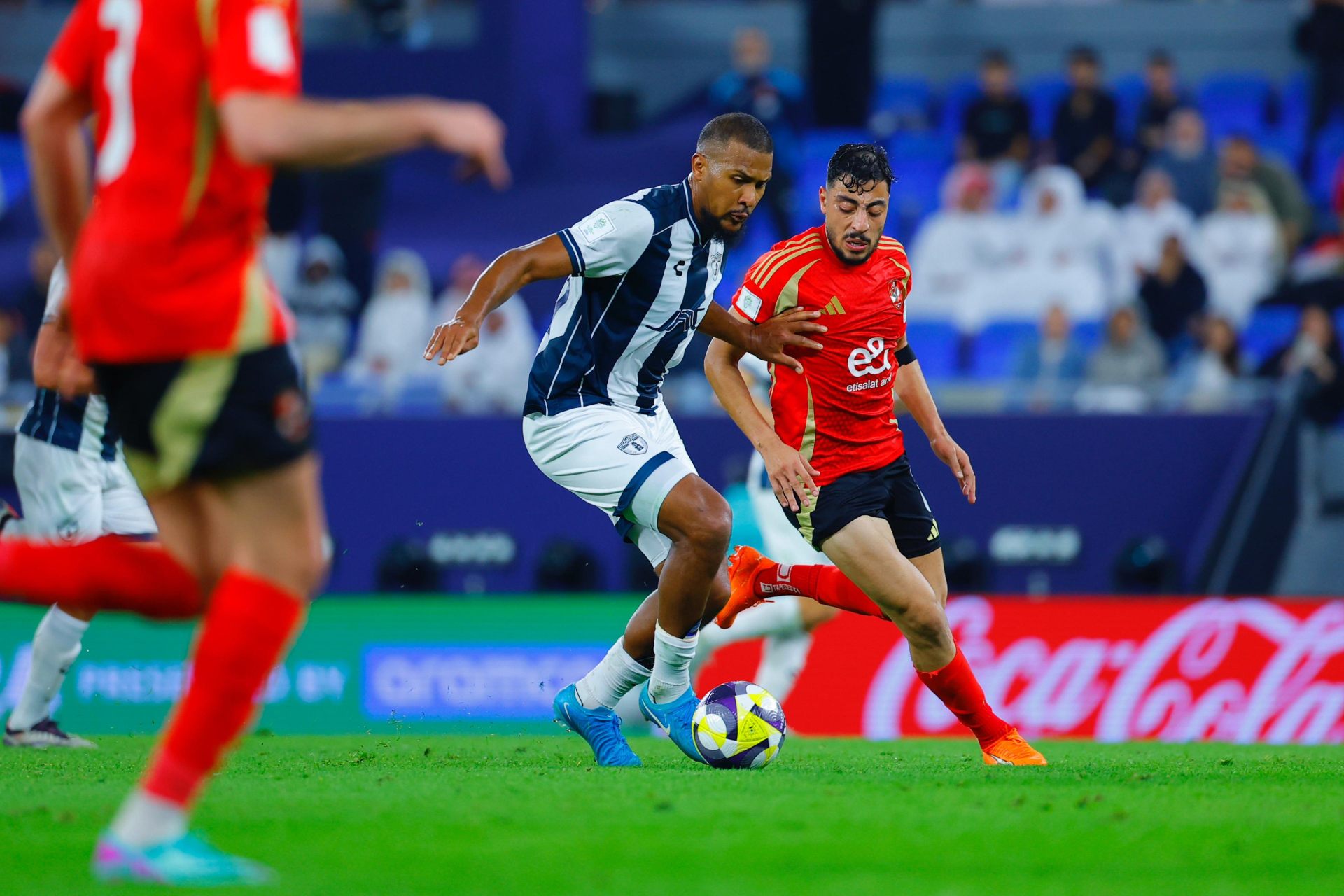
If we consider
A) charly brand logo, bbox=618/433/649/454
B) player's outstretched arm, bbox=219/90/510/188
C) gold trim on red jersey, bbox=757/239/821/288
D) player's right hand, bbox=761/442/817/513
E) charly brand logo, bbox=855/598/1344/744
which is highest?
player's outstretched arm, bbox=219/90/510/188

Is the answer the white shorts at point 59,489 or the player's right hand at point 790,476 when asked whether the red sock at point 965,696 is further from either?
the white shorts at point 59,489

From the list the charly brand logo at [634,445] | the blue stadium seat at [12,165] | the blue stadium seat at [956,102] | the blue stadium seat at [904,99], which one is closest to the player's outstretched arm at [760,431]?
the charly brand logo at [634,445]

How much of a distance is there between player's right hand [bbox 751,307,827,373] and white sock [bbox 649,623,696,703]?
1171 millimetres

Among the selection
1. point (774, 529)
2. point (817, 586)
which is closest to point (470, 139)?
point (817, 586)

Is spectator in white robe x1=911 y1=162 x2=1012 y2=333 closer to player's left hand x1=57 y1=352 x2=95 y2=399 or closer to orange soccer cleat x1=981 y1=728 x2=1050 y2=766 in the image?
orange soccer cleat x1=981 y1=728 x2=1050 y2=766

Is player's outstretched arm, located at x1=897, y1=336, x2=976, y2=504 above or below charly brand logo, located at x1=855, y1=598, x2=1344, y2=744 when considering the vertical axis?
above

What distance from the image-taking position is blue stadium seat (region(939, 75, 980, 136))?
1906 cm

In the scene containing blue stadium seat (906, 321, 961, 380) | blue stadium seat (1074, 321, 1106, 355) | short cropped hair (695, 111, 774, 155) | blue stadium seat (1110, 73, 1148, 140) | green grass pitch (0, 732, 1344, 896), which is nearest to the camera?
green grass pitch (0, 732, 1344, 896)

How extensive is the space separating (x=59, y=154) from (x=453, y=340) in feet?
5.21

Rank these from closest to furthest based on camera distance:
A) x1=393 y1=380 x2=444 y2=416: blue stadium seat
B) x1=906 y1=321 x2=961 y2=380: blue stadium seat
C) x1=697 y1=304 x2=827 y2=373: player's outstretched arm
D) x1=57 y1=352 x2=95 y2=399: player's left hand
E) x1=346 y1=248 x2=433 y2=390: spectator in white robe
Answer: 1. x1=57 y1=352 x2=95 y2=399: player's left hand
2. x1=697 y1=304 x2=827 y2=373: player's outstretched arm
3. x1=393 y1=380 x2=444 y2=416: blue stadium seat
4. x1=346 y1=248 x2=433 y2=390: spectator in white robe
5. x1=906 y1=321 x2=961 y2=380: blue stadium seat

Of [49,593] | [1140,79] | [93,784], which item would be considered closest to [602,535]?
[93,784]

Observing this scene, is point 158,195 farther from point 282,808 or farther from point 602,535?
point 602,535

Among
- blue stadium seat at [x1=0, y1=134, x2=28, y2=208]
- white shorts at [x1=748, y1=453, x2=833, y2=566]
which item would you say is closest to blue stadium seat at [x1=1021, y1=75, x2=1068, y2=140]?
white shorts at [x1=748, y1=453, x2=833, y2=566]

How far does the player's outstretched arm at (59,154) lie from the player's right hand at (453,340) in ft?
4.63
